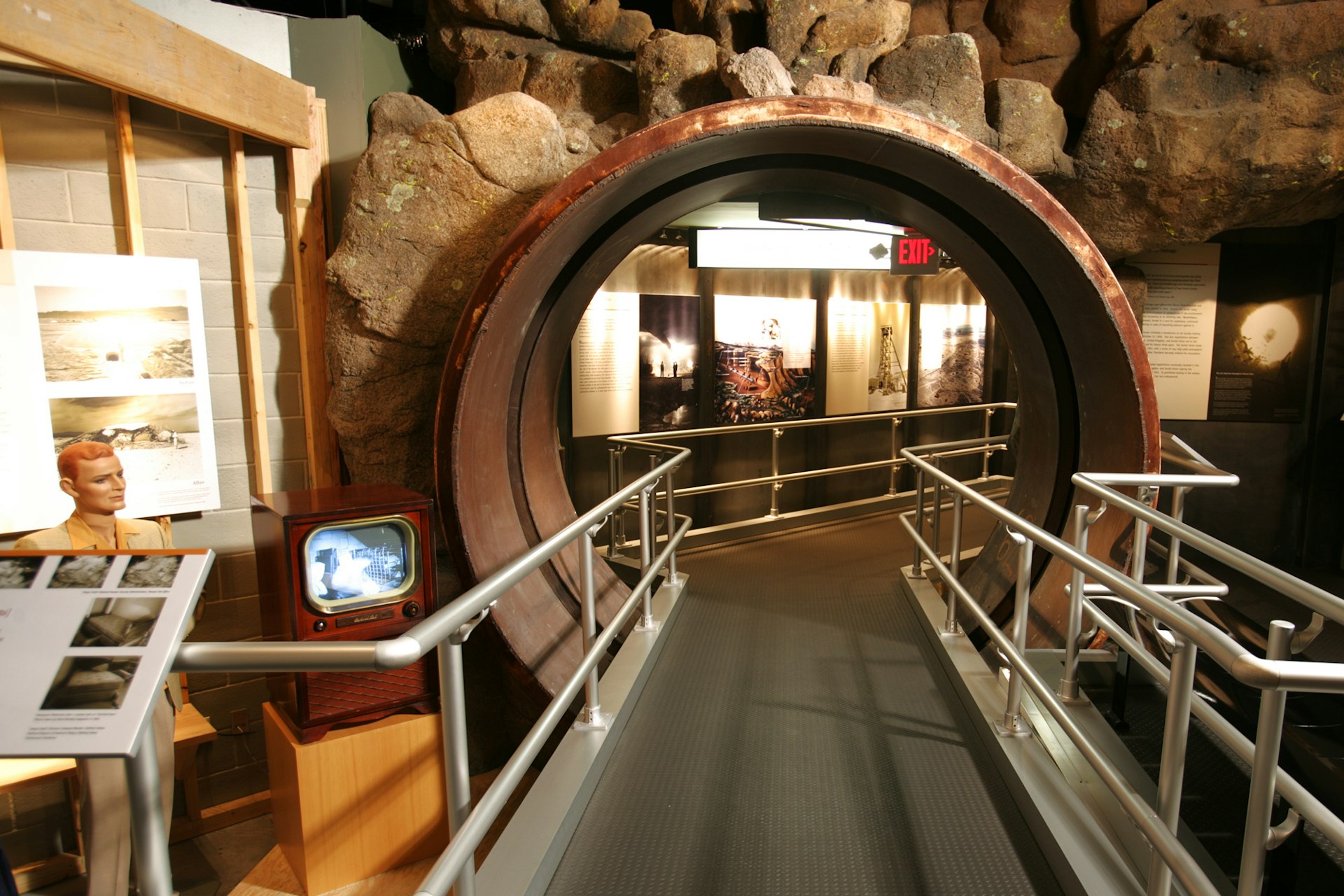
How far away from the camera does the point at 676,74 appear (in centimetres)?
398

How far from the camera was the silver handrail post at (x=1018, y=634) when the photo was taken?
244 cm

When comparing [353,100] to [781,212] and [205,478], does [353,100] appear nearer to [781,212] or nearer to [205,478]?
[205,478]

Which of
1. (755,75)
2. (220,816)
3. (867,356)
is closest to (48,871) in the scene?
(220,816)

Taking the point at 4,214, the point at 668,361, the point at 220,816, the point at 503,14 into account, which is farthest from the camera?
the point at 668,361

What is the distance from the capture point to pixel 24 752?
3.11 ft

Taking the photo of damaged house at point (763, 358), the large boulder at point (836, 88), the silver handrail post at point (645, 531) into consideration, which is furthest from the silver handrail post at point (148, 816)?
the photo of damaged house at point (763, 358)

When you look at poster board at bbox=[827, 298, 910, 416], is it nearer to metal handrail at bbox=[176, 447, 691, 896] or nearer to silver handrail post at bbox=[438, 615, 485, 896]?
metal handrail at bbox=[176, 447, 691, 896]

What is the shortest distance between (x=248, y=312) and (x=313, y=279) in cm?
37

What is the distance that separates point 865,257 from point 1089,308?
6.38 feet

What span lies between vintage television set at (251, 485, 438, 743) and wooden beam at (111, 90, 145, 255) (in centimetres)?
150

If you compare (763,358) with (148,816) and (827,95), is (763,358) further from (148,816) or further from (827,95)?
(148,816)

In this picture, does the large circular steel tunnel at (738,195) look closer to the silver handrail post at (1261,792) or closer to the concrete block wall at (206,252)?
the concrete block wall at (206,252)

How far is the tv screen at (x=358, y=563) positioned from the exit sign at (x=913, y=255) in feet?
13.5

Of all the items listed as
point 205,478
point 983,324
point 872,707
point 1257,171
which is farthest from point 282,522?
point 983,324
